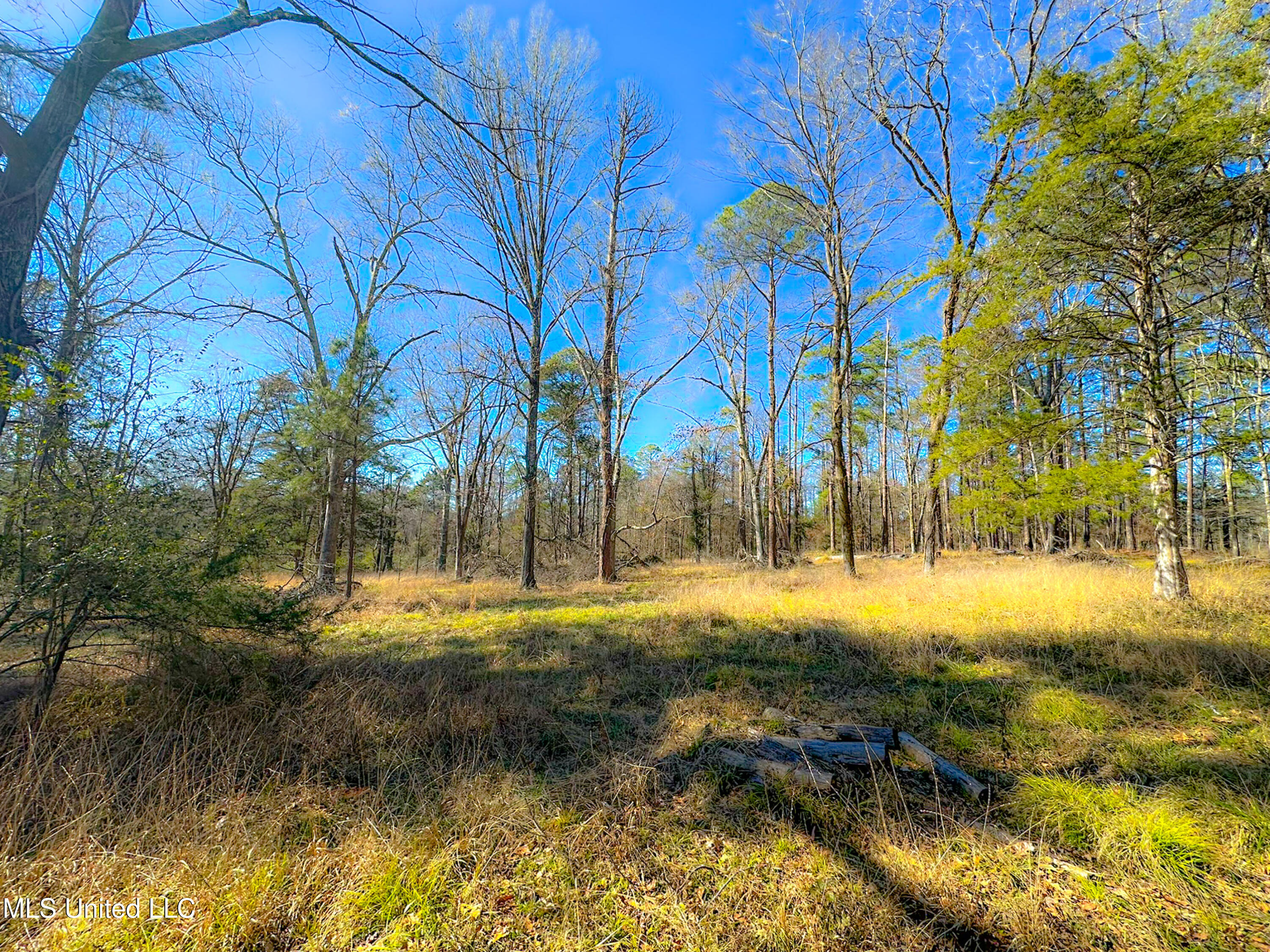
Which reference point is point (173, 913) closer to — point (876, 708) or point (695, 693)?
point (695, 693)

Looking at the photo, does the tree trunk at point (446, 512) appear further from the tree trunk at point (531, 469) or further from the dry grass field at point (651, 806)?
the dry grass field at point (651, 806)

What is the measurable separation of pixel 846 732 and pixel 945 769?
593 mm

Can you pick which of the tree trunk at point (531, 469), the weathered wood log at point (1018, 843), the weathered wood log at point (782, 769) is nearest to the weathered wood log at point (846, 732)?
the weathered wood log at point (782, 769)

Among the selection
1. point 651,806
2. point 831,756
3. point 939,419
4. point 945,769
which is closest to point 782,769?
point 831,756

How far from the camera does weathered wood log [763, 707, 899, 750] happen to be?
9.87 feet

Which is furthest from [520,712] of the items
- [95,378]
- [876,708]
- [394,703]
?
[95,378]

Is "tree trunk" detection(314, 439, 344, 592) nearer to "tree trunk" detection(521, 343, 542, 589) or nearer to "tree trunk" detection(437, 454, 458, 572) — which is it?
"tree trunk" detection(521, 343, 542, 589)

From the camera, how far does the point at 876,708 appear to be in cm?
375

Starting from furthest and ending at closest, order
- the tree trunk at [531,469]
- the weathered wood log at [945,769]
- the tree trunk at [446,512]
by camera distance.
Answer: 1. the tree trunk at [446,512]
2. the tree trunk at [531,469]
3. the weathered wood log at [945,769]

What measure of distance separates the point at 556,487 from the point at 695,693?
2224 centimetres

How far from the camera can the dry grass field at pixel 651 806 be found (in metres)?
1.78

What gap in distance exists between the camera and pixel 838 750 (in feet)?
9.49

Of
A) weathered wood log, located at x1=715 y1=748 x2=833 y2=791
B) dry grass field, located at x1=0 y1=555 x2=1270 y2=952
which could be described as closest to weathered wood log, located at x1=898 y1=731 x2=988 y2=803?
dry grass field, located at x1=0 y1=555 x2=1270 y2=952

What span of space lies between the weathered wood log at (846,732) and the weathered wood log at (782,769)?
415 mm
